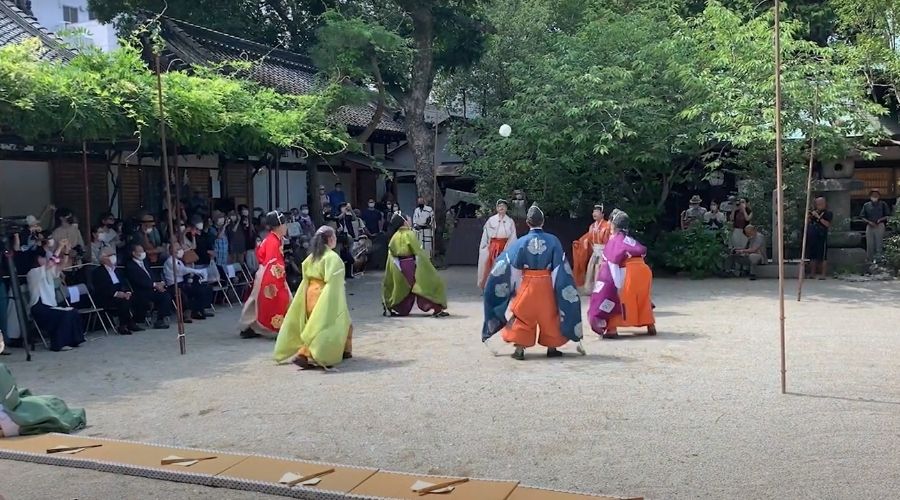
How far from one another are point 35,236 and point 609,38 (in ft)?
37.9

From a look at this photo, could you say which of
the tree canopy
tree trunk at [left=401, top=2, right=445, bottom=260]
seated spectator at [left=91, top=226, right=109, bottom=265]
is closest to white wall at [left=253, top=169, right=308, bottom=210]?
tree trunk at [left=401, top=2, right=445, bottom=260]

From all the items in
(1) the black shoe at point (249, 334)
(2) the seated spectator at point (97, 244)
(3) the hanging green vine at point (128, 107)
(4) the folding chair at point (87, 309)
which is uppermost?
(3) the hanging green vine at point (128, 107)

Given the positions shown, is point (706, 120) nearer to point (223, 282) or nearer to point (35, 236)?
point (223, 282)

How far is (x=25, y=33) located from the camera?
1284 cm

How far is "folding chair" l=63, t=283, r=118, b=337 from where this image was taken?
10.6m

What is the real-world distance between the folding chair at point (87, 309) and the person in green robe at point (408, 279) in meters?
3.74

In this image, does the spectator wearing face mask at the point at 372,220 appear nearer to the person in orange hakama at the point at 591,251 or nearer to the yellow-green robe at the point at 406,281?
the person in orange hakama at the point at 591,251

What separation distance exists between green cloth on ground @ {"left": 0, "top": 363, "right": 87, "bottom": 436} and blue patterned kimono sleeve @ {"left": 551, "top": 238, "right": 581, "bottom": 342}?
4549 mm

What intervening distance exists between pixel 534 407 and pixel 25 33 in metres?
10.3

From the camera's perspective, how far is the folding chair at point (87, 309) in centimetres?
Answer: 1059

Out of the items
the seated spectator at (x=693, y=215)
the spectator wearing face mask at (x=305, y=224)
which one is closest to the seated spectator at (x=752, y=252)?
the seated spectator at (x=693, y=215)

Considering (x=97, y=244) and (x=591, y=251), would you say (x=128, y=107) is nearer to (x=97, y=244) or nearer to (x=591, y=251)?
(x=97, y=244)

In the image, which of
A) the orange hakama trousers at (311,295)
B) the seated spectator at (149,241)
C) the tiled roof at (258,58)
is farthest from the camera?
the tiled roof at (258,58)

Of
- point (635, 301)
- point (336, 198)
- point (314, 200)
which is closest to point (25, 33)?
point (314, 200)
